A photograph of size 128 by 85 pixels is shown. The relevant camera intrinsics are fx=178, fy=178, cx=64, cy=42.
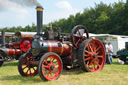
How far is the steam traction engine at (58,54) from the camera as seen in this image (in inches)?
196

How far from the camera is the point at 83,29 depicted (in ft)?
21.5

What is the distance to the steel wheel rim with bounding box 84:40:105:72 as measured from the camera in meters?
6.18

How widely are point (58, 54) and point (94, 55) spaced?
1.37 meters

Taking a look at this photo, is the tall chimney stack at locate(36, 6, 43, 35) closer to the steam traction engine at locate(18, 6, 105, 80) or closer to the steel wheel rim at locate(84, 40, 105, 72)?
the steam traction engine at locate(18, 6, 105, 80)

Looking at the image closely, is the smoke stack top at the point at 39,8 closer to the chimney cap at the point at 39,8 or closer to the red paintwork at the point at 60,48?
the chimney cap at the point at 39,8

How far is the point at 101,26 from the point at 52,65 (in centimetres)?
2968

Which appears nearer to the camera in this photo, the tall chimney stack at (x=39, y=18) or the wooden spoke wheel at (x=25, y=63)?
the wooden spoke wheel at (x=25, y=63)

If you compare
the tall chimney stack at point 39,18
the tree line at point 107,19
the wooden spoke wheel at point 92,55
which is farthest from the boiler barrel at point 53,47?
the tree line at point 107,19

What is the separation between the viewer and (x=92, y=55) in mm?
6215

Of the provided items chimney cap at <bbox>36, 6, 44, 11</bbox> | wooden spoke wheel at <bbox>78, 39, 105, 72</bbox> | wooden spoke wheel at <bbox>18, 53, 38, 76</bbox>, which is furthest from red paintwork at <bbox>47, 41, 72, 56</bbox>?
chimney cap at <bbox>36, 6, 44, 11</bbox>

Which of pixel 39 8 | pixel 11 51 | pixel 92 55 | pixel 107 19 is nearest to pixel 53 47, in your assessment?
pixel 39 8

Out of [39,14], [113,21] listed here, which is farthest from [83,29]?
[113,21]

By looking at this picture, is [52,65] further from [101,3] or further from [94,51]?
Result: [101,3]

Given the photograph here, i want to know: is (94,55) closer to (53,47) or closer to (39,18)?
(53,47)
